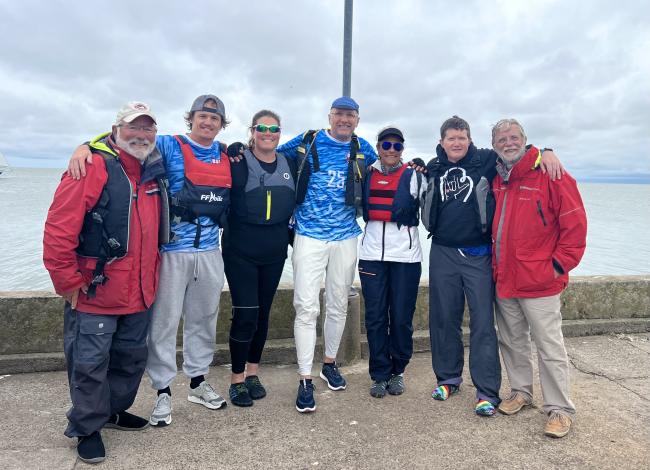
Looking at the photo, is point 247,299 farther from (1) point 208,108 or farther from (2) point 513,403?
(2) point 513,403

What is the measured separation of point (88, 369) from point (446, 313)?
2771mm

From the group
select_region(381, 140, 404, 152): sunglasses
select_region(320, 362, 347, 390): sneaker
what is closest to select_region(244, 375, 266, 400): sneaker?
select_region(320, 362, 347, 390): sneaker

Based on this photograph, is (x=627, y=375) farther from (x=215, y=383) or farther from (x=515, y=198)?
(x=215, y=383)

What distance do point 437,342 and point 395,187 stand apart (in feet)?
4.63

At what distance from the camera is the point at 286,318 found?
497 centimetres

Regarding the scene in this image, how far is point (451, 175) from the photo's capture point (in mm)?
3936

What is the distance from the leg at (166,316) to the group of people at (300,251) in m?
0.01

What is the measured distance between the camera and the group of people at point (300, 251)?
310 centimetres

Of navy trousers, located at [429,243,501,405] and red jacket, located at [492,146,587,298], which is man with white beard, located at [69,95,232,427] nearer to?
navy trousers, located at [429,243,501,405]

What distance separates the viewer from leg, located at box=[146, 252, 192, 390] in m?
3.54

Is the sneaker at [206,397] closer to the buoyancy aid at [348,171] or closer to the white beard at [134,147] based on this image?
the buoyancy aid at [348,171]

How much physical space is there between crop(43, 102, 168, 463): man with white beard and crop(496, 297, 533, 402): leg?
2.76 metres

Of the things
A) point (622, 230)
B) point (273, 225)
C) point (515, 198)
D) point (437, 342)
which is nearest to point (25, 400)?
point (273, 225)

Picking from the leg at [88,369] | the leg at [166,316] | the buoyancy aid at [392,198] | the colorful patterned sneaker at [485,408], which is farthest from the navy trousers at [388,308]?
the leg at [88,369]
